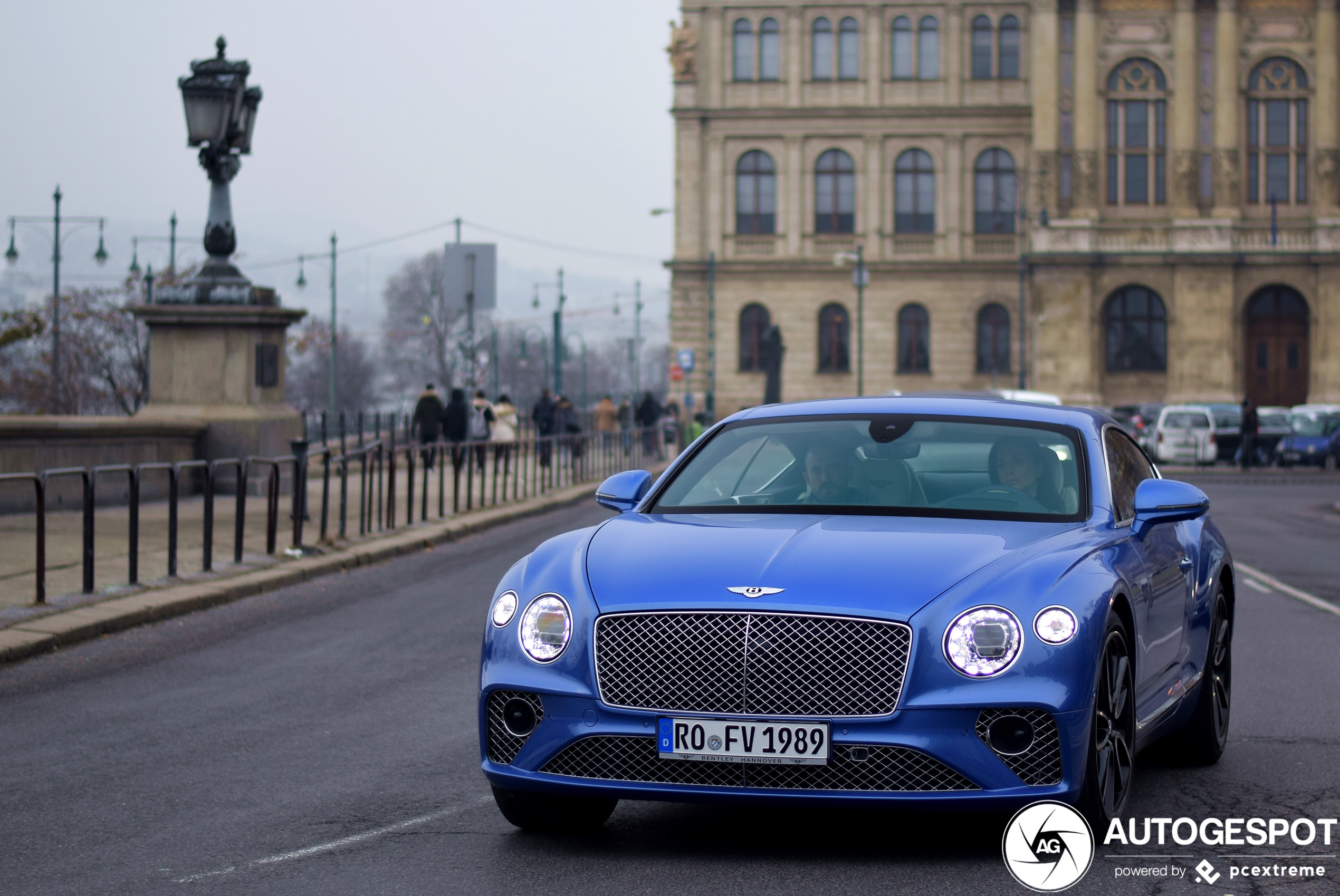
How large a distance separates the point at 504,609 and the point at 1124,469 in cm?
278

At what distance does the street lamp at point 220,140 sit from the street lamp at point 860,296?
1662 inches

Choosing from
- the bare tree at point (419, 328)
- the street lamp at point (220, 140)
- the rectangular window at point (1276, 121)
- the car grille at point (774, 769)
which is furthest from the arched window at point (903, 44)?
the car grille at point (774, 769)

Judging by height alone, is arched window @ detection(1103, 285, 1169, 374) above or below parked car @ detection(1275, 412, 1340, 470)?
above

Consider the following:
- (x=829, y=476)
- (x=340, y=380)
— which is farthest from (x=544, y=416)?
(x=340, y=380)

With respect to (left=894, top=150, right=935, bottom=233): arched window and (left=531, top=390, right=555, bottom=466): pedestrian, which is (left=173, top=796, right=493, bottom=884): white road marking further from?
(left=894, top=150, right=935, bottom=233): arched window

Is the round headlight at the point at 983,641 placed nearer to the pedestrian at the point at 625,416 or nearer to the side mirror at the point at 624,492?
the side mirror at the point at 624,492

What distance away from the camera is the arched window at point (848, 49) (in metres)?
73.9

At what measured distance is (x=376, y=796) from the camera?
649cm

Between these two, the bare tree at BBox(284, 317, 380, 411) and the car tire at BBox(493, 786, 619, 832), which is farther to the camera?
the bare tree at BBox(284, 317, 380, 411)

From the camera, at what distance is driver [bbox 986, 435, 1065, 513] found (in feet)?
20.8

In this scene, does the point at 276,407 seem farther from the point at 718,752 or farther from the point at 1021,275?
the point at 1021,275

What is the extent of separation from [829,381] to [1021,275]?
9.80m

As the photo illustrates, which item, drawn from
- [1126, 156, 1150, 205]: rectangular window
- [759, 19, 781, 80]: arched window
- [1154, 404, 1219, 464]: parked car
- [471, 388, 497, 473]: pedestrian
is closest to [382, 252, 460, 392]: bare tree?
[759, 19, 781, 80]: arched window

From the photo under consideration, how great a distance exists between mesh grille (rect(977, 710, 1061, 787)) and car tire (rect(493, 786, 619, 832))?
1267mm
